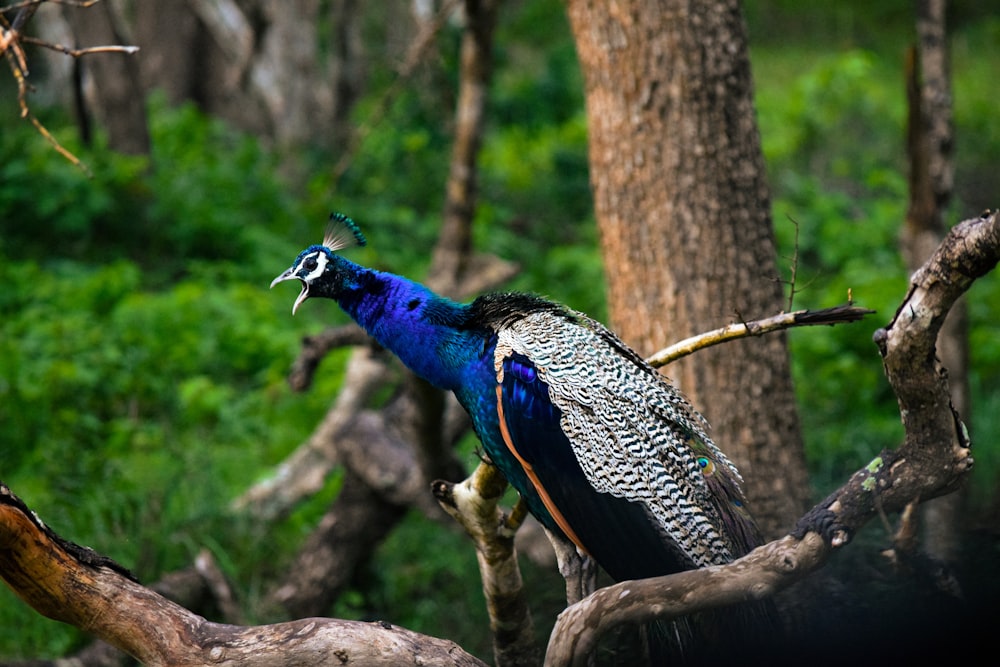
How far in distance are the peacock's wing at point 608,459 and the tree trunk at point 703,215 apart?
136 centimetres

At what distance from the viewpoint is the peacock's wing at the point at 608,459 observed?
3.21m

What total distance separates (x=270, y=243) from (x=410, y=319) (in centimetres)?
617

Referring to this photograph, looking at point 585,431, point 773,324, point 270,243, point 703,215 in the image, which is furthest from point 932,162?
point 270,243

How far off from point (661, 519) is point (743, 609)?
1.47ft

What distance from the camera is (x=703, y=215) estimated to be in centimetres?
460

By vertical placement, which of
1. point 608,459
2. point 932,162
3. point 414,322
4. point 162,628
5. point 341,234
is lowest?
point 162,628

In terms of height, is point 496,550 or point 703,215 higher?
point 703,215

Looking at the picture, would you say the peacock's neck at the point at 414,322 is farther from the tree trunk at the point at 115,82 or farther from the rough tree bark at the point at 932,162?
the tree trunk at the point at 115,82

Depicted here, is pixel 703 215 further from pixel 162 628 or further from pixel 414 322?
pixel 162 628

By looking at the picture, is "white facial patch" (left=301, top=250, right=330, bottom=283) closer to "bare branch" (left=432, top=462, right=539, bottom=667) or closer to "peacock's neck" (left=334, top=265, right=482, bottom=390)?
"peacock's neck" (left=334, top=265, right=482, bottom=390)

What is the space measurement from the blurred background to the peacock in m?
0.67

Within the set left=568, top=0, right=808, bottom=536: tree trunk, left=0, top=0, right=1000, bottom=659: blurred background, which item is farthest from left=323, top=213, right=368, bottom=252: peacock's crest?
left=568, top=0, right=808, bottom=536: tree trunk

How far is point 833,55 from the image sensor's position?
15664mm

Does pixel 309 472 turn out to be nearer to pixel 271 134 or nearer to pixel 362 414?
pixel 362 414
